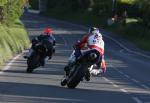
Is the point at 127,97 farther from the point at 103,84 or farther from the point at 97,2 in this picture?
the point at 97,2

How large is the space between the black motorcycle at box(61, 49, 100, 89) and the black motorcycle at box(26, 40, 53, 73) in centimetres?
537

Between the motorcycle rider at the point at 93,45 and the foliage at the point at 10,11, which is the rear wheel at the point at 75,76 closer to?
the motorcycle rider at the point at 93,45

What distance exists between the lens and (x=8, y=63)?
2842 centimetres

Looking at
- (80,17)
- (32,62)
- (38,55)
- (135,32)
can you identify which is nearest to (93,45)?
(32,62)

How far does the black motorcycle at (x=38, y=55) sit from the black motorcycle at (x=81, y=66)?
537 centimetres

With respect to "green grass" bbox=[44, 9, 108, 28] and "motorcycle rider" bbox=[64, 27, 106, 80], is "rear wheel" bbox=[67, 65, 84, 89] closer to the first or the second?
"motorcycle rider" bbox=[64, 27, 106, 80]

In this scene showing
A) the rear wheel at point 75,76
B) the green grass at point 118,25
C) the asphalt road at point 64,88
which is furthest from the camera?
the green grass at point 118,25

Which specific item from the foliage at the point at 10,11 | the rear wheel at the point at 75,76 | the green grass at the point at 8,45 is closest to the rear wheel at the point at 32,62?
the green grass at the point at 8,45

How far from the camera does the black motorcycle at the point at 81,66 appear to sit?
1923cm

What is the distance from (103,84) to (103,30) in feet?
189

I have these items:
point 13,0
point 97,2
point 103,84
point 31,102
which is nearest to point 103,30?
point 97,2

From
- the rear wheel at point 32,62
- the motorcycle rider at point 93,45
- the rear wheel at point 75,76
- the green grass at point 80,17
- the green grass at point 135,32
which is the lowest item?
the green grass at point 80,17

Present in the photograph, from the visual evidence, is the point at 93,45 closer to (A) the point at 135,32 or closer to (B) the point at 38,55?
(B) the point at 38,55

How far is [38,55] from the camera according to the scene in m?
25.1
